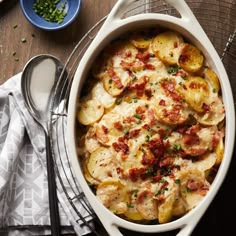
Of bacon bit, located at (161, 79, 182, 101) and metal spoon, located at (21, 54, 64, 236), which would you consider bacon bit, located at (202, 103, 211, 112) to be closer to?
bacon bit, located at (161, 79, 182, 101)

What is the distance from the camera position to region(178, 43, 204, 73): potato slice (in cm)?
226

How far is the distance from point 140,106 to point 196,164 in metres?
0.31

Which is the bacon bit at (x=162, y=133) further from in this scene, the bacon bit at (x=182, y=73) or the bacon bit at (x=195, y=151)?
the bacon bit at (x=182, y=73)

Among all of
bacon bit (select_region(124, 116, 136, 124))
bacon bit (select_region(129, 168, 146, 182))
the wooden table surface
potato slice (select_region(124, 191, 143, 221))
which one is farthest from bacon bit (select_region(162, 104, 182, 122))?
the wooden table surface

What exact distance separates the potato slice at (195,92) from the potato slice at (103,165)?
36cm

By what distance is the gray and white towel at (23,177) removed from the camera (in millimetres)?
2629

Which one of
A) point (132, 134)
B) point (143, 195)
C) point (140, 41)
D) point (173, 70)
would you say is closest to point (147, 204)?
point (143, 195)

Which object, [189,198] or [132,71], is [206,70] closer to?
[132,71]

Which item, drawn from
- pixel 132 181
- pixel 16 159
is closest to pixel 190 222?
pixel 132 181

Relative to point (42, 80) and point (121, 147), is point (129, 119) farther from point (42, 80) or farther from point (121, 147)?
point (42, 80)

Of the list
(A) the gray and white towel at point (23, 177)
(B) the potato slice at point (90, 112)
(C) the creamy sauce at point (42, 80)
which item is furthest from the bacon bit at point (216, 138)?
(C) the creamy sauce at point (42, 80)

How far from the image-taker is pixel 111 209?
7.41ft

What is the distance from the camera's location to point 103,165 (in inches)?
89.0

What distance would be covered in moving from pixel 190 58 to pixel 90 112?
0.44 metres
